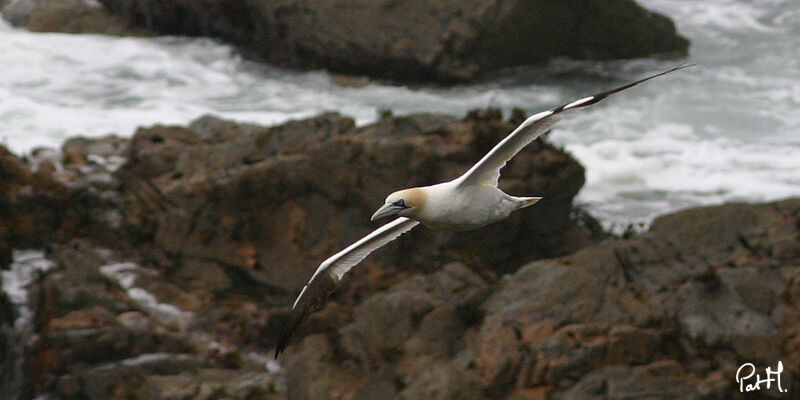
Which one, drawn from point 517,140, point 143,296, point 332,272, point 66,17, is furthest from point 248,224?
point 66,17

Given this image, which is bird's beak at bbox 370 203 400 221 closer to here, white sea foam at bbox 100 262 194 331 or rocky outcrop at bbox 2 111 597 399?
rocky outcrop at bbox 2 111 597 399

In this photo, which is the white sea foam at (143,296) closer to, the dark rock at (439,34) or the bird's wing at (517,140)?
the bird's wing at (517,140)

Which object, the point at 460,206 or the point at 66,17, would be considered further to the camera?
the point at 66,17

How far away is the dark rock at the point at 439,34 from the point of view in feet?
68.5

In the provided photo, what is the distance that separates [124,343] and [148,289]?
1.55 metres

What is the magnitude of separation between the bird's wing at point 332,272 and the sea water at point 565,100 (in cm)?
944

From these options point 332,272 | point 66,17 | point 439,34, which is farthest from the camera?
point 66,17

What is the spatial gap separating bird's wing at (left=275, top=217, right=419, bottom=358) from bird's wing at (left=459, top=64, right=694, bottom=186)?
2.82ft

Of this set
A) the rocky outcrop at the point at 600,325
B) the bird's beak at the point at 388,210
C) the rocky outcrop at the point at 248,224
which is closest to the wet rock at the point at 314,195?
the rocky outcrop at the point at 248,224

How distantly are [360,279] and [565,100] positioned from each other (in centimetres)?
1013

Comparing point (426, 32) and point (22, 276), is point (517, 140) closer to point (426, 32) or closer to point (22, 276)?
point (22, 276)

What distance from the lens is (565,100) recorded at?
874 inches

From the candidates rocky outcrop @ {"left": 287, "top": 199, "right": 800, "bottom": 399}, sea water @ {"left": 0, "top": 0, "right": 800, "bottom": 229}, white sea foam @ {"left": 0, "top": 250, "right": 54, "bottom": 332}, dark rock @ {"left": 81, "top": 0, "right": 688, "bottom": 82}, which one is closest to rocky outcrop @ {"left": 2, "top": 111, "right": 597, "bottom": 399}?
white sea foam @ {"left": 0, "top": 250, "right": 54, "bottom": 332}

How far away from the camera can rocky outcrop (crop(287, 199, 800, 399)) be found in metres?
9.44
